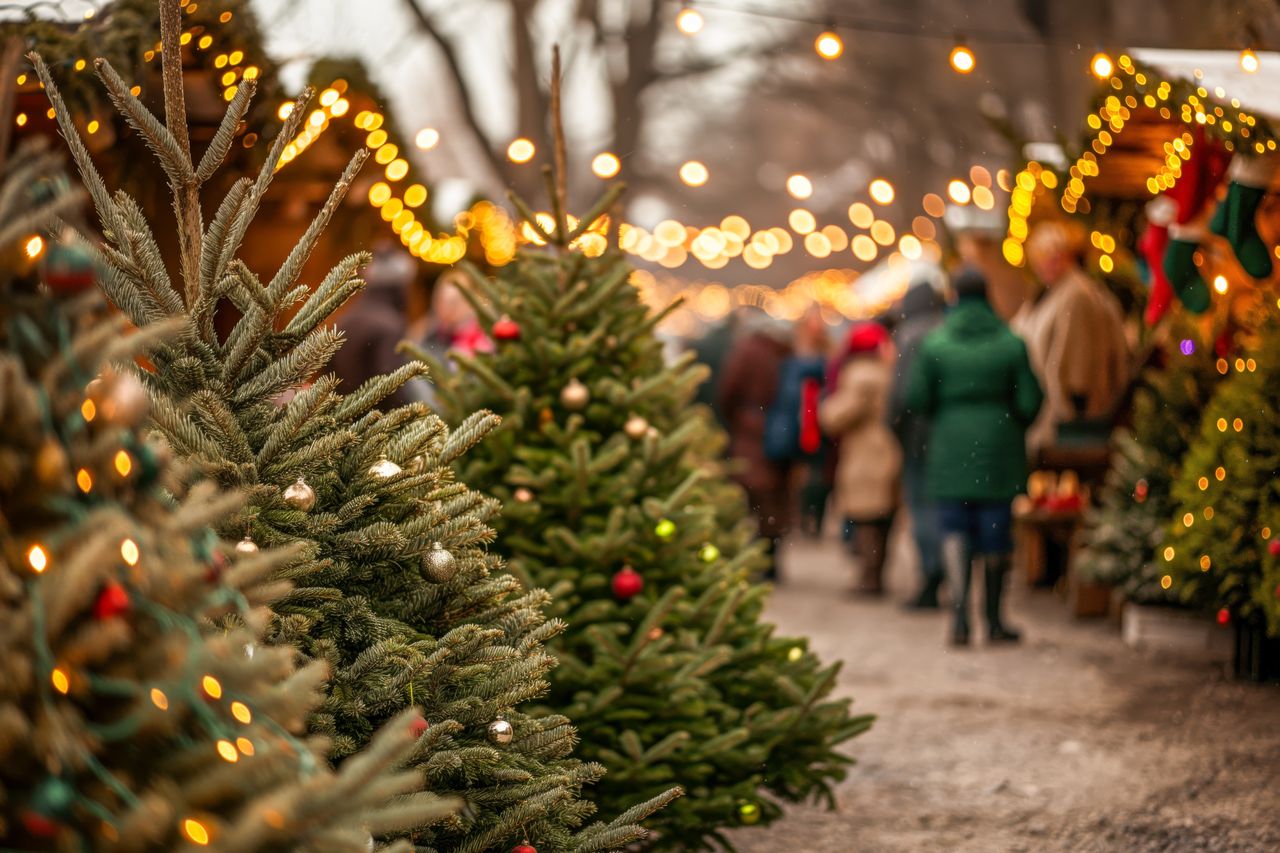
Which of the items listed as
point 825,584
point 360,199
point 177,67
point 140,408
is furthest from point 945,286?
point 140,408

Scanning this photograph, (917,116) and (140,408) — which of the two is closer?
(140,408)

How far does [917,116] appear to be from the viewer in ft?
58.1

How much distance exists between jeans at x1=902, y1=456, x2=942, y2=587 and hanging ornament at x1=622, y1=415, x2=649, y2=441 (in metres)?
6.02

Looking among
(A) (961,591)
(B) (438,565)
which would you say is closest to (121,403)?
(B) (438,565)

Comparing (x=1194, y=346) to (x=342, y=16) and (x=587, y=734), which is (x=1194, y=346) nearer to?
(x=342, y=16)

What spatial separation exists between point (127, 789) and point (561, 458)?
9.19ft

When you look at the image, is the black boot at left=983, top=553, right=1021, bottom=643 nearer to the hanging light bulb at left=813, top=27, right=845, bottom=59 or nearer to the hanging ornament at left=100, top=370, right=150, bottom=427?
the hanging light bulb at left=813, top=27, right=845, bottom=59

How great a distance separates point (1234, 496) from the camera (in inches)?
286

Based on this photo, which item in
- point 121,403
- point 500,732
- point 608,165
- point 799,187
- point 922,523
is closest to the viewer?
point 121,403

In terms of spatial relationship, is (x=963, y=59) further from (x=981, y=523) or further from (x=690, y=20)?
(x=981, y=523)

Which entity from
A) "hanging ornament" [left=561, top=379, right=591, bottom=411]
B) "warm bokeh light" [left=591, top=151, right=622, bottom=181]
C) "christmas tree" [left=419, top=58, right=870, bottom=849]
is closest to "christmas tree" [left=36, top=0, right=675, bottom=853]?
"christmas tree" [left=419, top=58, right=870, bottom=849]

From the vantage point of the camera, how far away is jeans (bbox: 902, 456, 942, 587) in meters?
10.5

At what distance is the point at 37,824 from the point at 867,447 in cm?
1024

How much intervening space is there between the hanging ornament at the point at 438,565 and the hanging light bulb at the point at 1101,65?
6.14m
